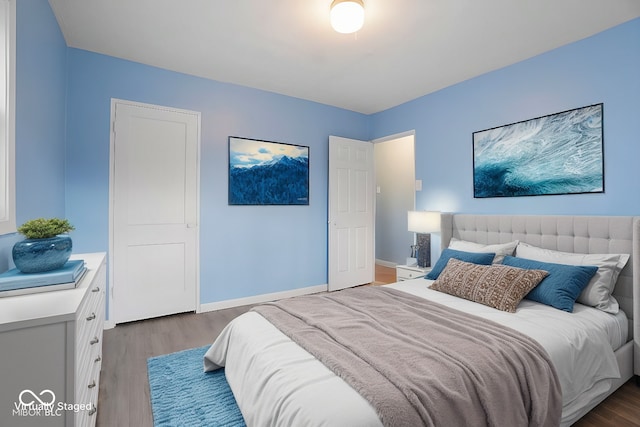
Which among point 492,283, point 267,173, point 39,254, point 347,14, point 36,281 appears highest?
point 347,14

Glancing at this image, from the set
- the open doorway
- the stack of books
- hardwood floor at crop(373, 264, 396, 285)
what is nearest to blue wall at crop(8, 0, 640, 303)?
the stack of books

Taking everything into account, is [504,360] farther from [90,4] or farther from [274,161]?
[90,4]

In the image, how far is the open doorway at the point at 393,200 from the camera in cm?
559

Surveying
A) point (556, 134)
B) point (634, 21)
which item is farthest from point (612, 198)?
point (634, 21)

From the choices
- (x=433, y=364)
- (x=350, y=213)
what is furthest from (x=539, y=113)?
(x=433, y=364)

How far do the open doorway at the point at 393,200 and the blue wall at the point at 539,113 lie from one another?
5.15 feet

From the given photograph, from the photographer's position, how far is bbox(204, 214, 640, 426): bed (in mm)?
1149

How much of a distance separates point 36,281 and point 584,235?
353 centimetres

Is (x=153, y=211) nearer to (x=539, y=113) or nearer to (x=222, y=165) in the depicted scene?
(x=222, y=165)

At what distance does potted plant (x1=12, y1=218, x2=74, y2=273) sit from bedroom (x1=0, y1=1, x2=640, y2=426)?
19 cm

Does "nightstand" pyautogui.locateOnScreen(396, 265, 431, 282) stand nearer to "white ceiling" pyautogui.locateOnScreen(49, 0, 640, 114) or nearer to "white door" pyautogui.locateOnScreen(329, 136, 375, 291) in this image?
"white door" pyautogui.locateOnScreen(329, 136, 375, 291)

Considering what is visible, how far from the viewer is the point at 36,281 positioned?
128cm

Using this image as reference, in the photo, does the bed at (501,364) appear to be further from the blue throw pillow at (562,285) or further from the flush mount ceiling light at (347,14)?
the flush mount ceiling light at (347,14)

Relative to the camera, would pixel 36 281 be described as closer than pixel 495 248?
Yes
